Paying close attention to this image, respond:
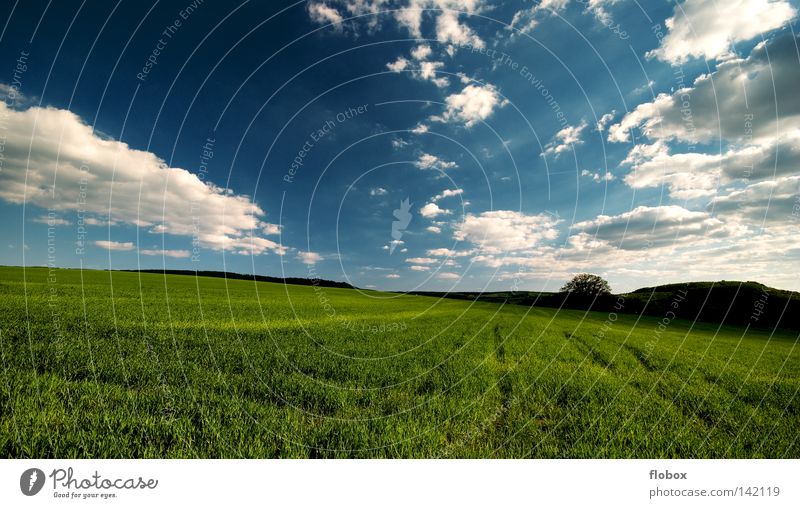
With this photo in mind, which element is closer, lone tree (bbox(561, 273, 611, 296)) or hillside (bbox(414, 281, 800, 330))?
hillside (bbox(414, 281, 800, 330))

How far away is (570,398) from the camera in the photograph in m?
7.86

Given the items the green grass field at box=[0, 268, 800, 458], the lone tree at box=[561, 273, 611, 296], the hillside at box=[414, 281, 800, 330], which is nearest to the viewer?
the green grass field at box=[0, 268, 800, 458]

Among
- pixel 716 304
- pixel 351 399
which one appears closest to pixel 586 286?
pixel 716 304

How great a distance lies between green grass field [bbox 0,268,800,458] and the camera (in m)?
5.02

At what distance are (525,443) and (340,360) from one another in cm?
609

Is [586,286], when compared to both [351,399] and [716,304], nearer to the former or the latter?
[716,304]

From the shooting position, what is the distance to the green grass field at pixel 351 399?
16.5ft

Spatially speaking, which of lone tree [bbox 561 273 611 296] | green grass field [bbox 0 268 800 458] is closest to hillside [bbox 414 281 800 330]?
lone tree [bbox 561 273 611 296]

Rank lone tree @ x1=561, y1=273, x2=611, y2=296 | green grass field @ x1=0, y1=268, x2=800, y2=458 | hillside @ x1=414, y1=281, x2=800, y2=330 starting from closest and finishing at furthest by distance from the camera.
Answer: green grass field @ x1=0, y1=268, x2=800, y2=458 < hillside @ x1=414, y1=281, x2=800, y2=330 < lone tree @ x1=561, y1=273, x2=611, y2=296

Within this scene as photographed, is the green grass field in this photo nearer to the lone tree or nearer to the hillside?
the hillside

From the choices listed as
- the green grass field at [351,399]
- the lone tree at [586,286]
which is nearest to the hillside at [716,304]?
the lone tree at [586,286]

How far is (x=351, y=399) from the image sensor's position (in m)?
6.83
